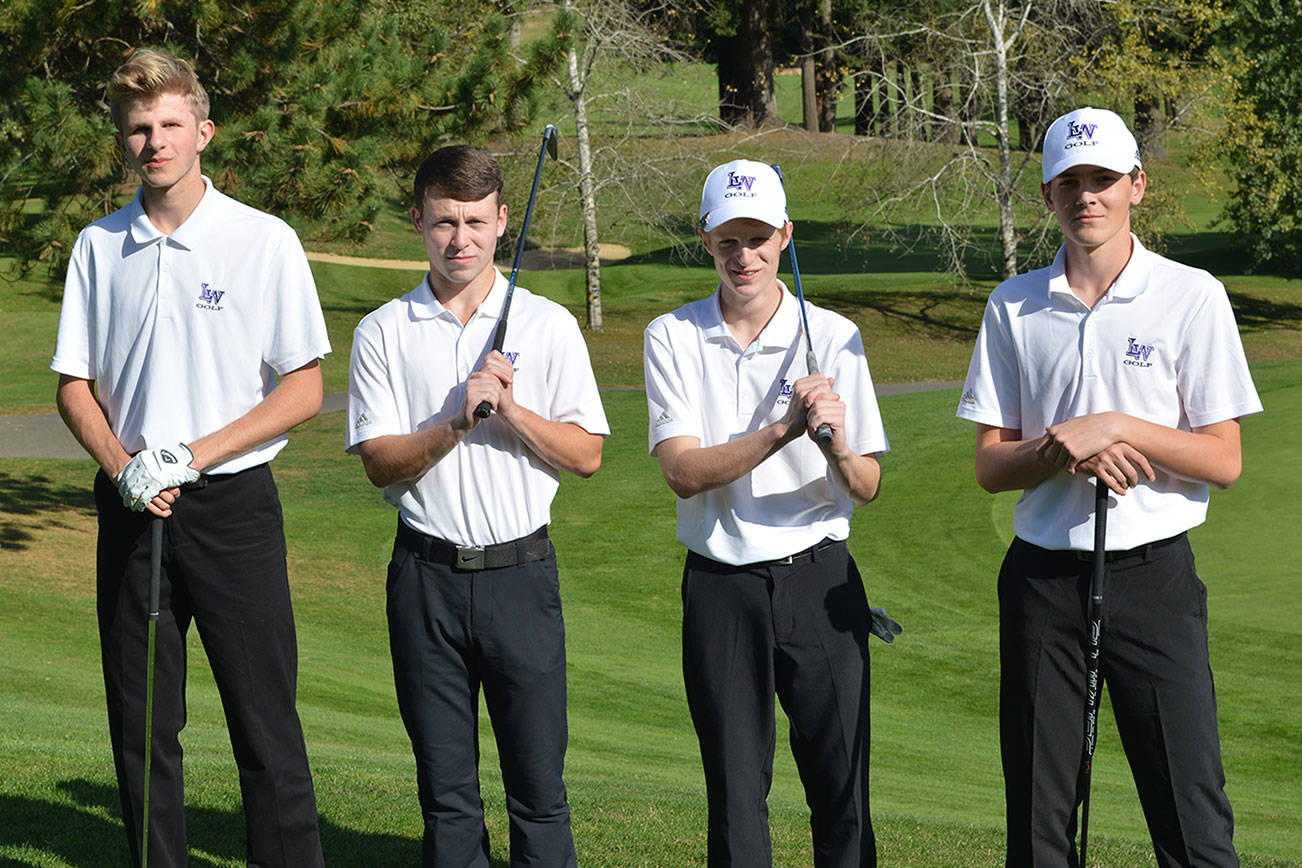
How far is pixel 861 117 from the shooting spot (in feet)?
172

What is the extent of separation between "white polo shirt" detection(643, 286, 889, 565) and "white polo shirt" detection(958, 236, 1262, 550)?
431 mm

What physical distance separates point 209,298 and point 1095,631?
7.93 feet

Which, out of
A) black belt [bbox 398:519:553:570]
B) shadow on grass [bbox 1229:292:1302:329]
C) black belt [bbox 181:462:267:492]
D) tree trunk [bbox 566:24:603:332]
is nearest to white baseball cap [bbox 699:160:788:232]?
black belt [bbox 398:519:553:570]

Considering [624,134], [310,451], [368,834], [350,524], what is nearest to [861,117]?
[624,134]

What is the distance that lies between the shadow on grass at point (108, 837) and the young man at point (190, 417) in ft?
2.40

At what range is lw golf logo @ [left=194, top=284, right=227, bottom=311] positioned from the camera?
3811mm

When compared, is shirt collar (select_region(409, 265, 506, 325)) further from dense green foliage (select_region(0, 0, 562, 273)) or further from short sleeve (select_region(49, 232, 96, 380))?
dense green foliage (select_region(0, 0, 562, 273))

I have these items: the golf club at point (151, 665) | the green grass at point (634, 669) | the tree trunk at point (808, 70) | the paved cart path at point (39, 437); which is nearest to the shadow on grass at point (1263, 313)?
the green grass at point (634, 669)

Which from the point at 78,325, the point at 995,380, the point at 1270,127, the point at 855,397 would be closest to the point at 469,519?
the point at 855,397

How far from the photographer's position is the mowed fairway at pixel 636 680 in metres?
5.03

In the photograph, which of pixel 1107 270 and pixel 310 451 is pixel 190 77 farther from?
pixel 310 451

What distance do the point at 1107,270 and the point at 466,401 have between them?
1.65 m

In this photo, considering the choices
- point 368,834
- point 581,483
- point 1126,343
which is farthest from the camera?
point 581,483

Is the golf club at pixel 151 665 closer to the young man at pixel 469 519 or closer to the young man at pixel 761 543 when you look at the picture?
the young man at pixel 469 519
